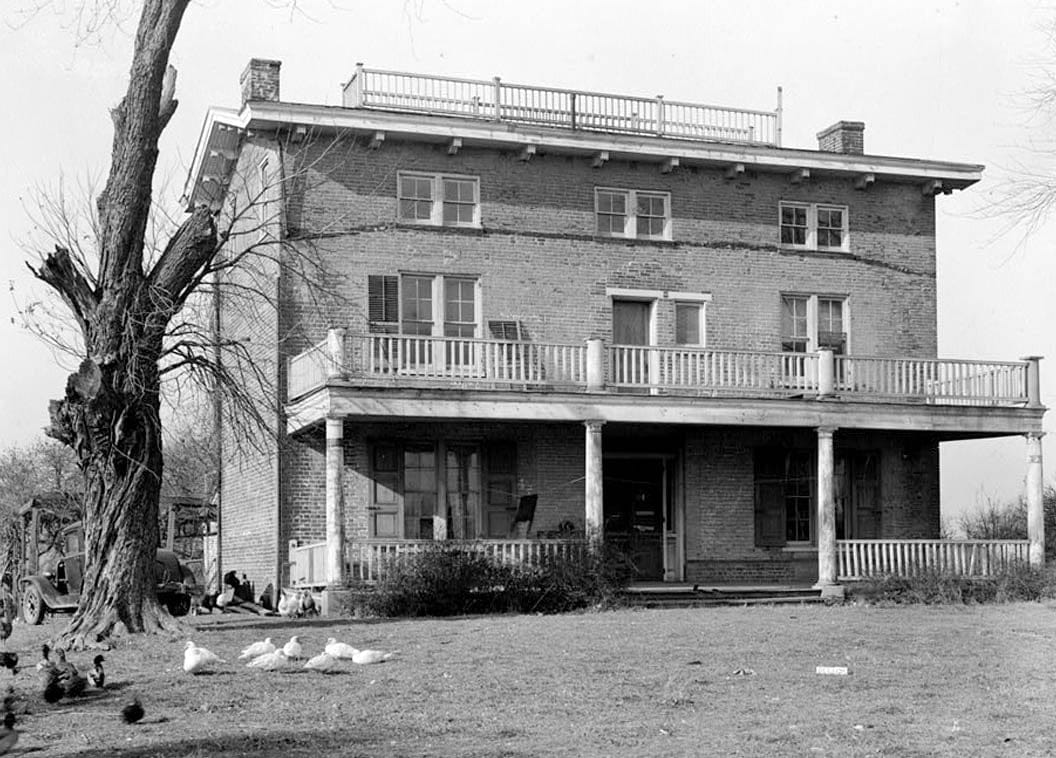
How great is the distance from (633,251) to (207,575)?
12.1m

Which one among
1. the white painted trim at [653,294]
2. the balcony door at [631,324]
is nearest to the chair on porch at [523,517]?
the balcony door at [631,324]

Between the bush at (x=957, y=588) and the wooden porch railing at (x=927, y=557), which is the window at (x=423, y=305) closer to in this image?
the wooden porch railing at (x=927, y=557)

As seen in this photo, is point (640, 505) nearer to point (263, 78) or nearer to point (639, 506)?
point (639, 506)

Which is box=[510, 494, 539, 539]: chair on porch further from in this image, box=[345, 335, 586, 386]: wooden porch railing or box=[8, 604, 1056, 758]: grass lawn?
box=[8, 604, 1056, 758]: grass lawn

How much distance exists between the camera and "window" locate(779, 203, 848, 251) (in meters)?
28.6

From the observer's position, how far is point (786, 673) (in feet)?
44.3

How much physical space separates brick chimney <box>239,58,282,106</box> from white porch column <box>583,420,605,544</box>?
318 inches

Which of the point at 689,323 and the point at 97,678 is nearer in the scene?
the point at 97,678

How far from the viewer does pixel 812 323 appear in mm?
28422

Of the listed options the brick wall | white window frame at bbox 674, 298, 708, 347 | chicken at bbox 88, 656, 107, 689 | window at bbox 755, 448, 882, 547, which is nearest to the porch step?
window at bbox 755, 448, 882, 547

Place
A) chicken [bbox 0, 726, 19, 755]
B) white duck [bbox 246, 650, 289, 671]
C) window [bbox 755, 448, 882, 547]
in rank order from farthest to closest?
window [bbox 755, 448, 882, 547], white duck [bbox 246, 650, 289, 671], chicken [bbox 0, 726, 19, 755]

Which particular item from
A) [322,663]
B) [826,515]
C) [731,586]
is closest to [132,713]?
[322,663]

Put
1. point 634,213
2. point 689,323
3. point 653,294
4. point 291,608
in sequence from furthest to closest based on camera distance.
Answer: point 689,323 < point 634,213 < point 653,294 < point 291,608

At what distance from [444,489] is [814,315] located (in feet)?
26.0
